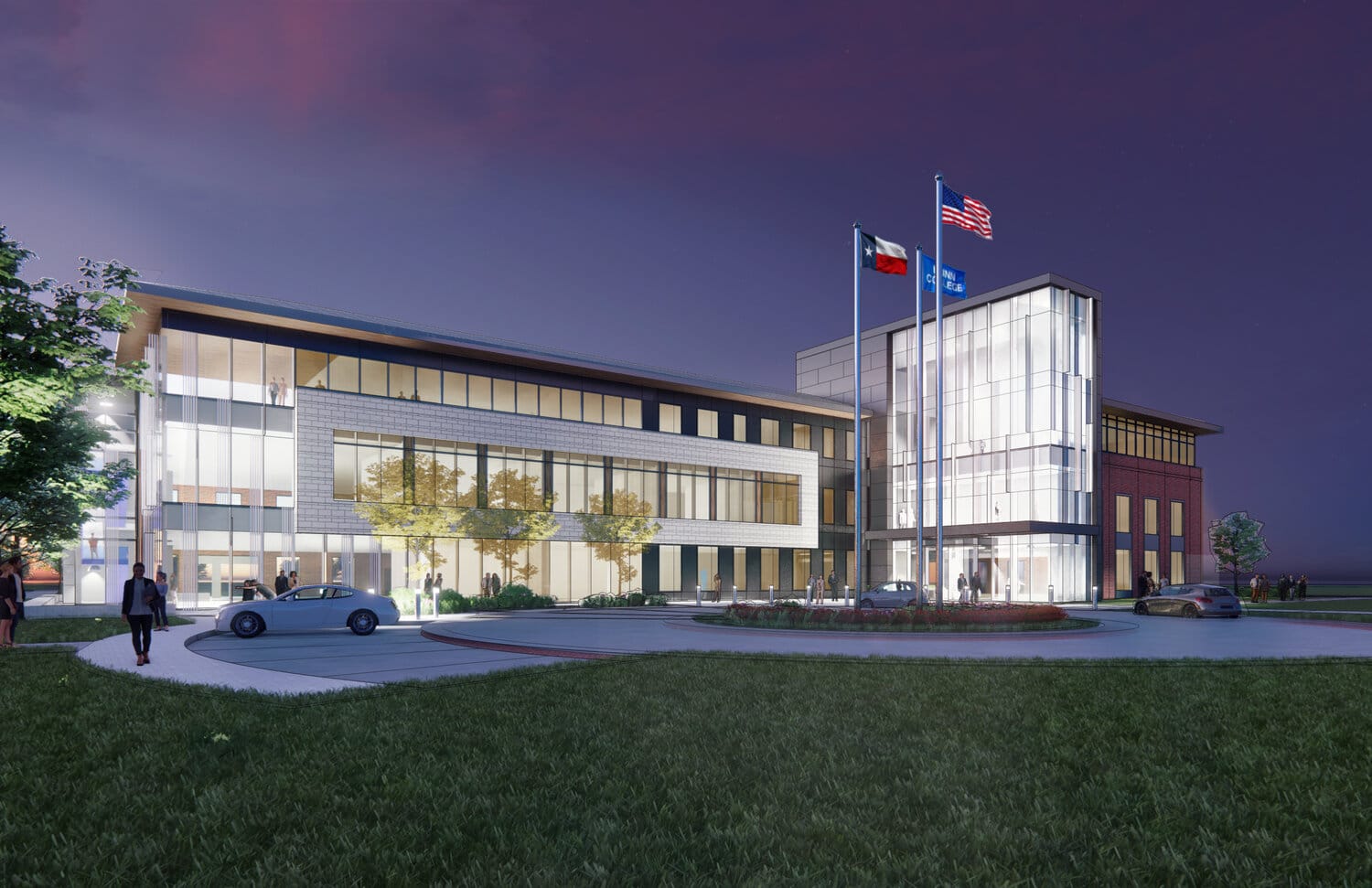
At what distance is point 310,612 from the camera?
84.1 ft

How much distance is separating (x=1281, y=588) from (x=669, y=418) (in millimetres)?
37157

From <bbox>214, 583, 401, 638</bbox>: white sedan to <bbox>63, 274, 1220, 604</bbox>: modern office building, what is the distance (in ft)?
44.8

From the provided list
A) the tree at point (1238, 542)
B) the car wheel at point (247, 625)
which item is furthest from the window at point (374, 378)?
the tree at point (1238, 542)

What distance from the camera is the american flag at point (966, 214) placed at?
95.4ft

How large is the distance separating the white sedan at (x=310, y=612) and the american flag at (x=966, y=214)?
21174 mm

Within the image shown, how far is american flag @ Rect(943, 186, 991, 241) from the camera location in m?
29.1

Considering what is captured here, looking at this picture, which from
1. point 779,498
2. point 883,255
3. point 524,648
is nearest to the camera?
point 524,648

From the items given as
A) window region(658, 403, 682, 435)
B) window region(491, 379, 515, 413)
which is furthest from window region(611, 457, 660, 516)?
window region(491, 379, 515, 413)

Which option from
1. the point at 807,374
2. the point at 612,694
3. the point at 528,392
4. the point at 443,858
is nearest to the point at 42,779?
the point at 443,858

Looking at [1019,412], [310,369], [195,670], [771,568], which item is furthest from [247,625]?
[1019,412]

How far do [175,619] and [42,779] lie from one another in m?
26.3

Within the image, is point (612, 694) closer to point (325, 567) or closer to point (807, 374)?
point (325, 567)

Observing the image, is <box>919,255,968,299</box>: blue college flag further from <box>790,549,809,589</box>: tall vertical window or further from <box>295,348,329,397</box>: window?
<box>790,549,809,589</box>: tall vertical window

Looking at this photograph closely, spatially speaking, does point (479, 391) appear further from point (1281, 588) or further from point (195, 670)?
point (1281, 588)
